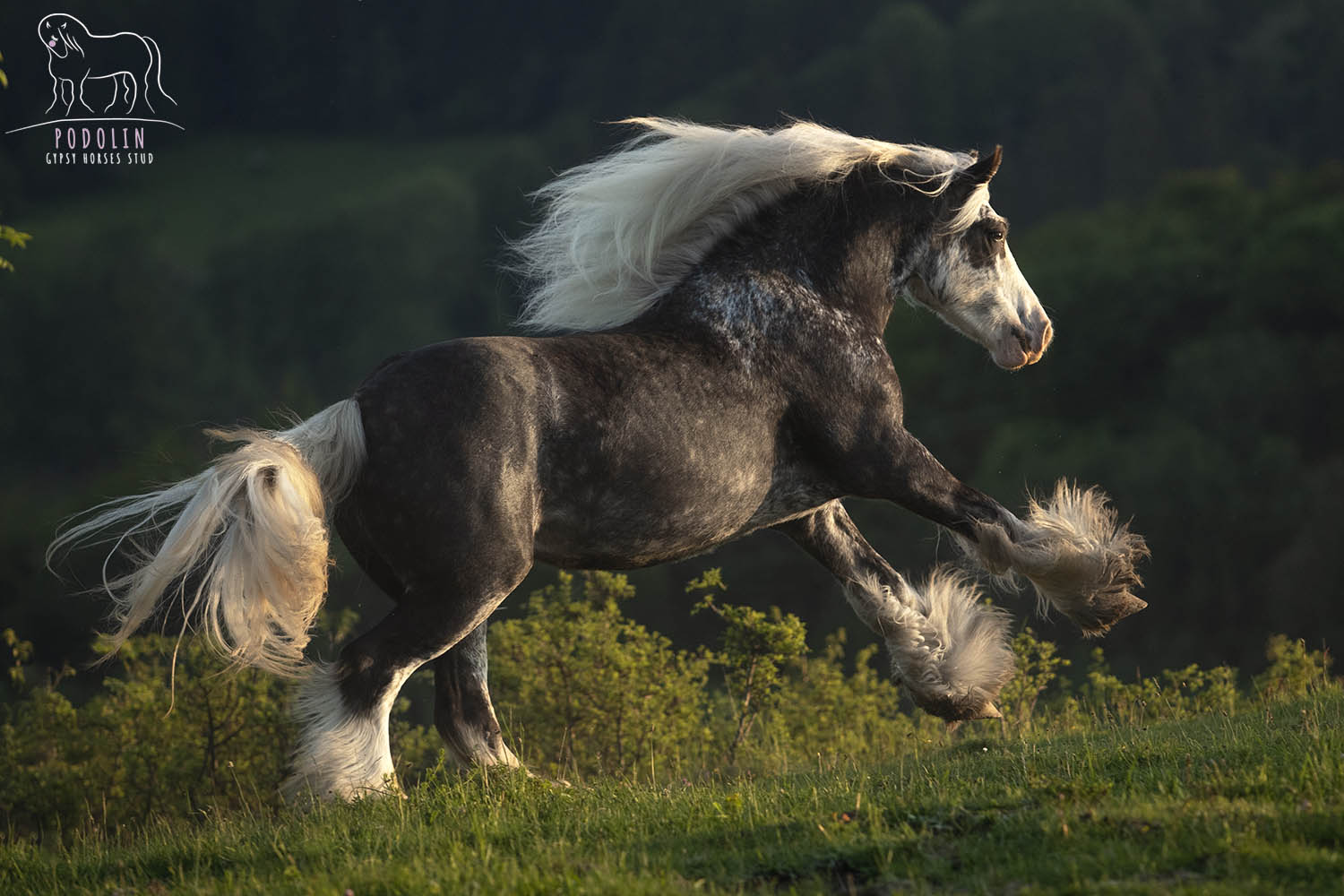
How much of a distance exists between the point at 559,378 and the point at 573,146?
9336cm

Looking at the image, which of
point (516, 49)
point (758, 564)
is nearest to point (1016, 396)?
point (758, 564)

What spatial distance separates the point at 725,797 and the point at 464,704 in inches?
58.2

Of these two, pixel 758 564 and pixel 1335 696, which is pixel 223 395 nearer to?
pixel 758 564

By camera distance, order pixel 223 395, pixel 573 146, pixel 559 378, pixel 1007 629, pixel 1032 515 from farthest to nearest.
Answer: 1. pixel 573 146
2. pixel 223 395
3. pixel 1007 629
4. pixel 1032 515
5. pixel 559 378

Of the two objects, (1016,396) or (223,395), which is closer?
(1016,396)

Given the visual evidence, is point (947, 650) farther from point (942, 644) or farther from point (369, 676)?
point (369, 676)

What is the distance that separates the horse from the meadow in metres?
0.63

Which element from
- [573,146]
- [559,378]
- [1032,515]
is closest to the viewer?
[559,378]

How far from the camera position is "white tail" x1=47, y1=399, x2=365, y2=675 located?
627 cm

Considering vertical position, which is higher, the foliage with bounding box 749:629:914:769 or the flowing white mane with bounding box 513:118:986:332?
the flowing white mane with bounding box 513:118:986:332

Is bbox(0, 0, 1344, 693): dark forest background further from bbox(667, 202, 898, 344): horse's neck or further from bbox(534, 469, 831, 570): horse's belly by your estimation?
bbox(534, 469, 831, 570): horse's belly

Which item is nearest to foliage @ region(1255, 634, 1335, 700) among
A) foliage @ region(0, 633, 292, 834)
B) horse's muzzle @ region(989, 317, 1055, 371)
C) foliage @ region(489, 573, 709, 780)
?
horse's muzzle @ region(989, 317, 1055, 371)

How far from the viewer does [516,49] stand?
405 feet

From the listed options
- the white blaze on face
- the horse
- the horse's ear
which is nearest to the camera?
the horse
